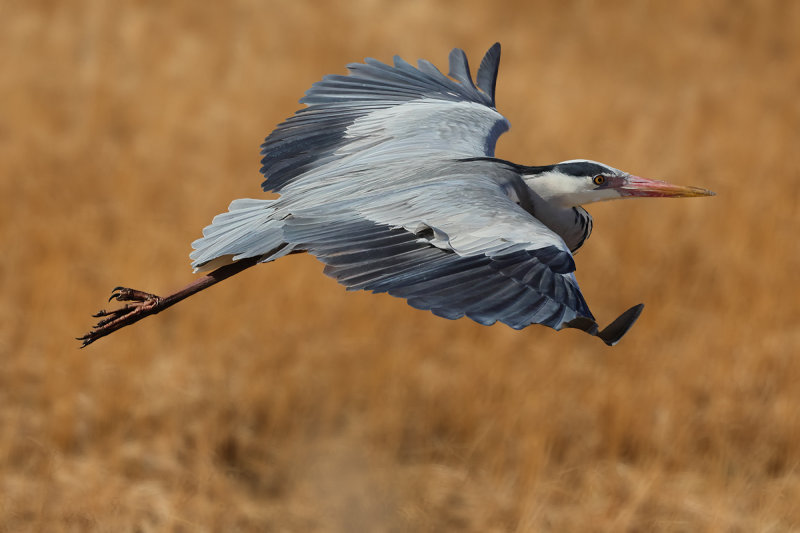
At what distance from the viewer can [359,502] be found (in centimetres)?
474

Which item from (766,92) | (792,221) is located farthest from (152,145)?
(766,92)

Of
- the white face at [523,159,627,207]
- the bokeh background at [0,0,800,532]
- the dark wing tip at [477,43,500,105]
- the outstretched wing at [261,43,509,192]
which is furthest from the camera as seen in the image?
the bokeh background at [0,0,800,532]

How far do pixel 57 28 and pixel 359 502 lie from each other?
458 centimetres

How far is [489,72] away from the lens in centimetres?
312

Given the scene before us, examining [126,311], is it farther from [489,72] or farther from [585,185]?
[489,72]

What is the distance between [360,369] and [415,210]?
312 cm

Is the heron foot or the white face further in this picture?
the white face

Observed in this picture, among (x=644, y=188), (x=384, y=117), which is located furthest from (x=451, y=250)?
(x=384, y=117)

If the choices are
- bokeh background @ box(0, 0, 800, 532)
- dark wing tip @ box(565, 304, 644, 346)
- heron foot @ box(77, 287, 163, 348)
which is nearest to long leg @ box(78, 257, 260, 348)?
heron foot @ box(77, 287, 163, 348)

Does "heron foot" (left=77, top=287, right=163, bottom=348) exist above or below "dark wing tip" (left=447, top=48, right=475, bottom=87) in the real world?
below

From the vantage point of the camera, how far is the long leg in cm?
220

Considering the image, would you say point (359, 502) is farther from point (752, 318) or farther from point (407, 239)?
point (407, 239)

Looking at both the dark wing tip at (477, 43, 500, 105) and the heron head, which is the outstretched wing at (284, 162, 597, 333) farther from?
the dark wing tip at (477, 43, 500, 105)

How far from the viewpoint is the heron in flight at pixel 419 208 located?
1771 mm
